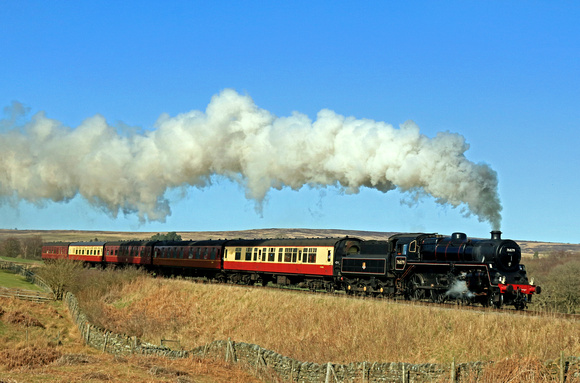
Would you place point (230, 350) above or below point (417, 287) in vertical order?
below

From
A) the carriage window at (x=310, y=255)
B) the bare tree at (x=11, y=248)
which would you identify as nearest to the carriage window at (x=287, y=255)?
the carriage window at (x=310, y=255)

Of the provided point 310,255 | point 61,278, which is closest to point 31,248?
point 61,278

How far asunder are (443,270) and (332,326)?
5.87m

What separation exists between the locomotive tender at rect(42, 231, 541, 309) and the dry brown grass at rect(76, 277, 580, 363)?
9.20ft

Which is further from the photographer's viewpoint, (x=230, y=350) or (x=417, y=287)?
(x=417, y=287)

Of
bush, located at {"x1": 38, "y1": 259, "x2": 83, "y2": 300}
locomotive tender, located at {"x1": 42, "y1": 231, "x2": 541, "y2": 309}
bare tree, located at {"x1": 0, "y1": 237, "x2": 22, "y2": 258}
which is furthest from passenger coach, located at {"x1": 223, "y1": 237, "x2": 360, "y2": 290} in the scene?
bare tree, located at {"x1": 0, "y1": 237, "x2": 22, "y2": 258}

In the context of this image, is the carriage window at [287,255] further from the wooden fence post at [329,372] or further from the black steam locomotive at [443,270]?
the wooden fence post at [329,372]

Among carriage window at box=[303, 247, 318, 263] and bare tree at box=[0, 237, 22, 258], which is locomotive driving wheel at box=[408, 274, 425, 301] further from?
bare tree at box=[0, 237, 22, 258]

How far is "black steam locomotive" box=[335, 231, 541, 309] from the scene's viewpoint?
982 inches

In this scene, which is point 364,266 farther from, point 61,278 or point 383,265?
point 61,278

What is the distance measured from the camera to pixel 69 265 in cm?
4953

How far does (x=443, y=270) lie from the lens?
2730 centimetres

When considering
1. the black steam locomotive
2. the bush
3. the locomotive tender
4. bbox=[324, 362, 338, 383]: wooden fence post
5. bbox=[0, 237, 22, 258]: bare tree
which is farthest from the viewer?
bbox=[0, 237, 22, 258]: bare tree

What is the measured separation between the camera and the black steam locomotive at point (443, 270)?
2494cm
